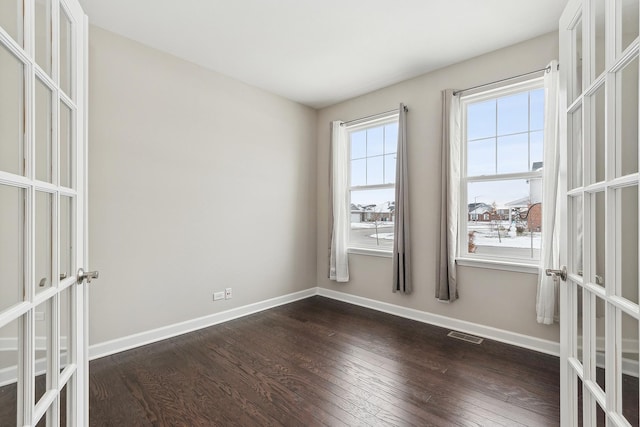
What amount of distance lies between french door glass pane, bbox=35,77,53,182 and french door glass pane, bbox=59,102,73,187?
9cm

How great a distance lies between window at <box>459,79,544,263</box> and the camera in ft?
8.75

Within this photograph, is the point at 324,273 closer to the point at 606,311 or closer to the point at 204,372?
the point at 204,372

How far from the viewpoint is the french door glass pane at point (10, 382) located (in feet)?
2.70

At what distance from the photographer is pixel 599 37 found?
1.04 meters

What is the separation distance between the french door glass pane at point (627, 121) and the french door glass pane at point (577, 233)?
1.06ft

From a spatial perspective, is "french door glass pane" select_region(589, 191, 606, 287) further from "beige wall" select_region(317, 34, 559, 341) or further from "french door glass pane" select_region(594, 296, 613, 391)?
"beige wall" select_region(317, 34, 559, 341)

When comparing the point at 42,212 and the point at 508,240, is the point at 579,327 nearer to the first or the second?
the point at 508,240

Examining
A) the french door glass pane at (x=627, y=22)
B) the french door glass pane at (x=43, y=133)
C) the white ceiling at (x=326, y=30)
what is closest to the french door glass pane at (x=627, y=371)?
the french door glass pane at (x=627, y=22)

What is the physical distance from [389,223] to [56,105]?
3.19m

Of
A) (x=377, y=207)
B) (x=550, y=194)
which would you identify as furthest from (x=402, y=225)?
(x=550, y=194)

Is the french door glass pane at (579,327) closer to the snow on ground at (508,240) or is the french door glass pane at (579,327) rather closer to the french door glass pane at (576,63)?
the french door glass pane at (576,63)

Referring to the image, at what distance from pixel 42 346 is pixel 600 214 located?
1.91m

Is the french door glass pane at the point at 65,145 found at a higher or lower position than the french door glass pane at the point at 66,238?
higher

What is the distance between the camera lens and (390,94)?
11.6ft
